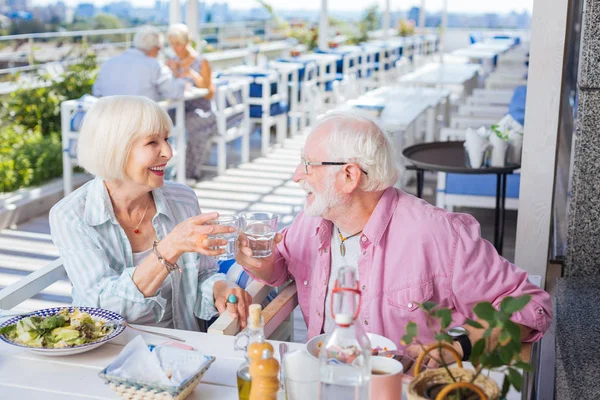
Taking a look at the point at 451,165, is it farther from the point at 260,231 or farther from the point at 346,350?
the point at 346,350

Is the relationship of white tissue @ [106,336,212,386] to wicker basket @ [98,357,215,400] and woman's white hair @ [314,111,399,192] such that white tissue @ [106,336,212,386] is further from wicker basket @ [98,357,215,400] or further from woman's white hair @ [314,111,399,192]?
woman's white hair @ [314,111,399,192]

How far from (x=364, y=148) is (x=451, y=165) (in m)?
2.14

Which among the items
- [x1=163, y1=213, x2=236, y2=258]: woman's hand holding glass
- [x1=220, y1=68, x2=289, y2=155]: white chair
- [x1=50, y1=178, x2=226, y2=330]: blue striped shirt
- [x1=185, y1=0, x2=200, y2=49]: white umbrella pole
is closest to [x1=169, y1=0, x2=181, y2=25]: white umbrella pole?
[x1=185, y1=0, x2=200, y2=49]: white umbrella pole

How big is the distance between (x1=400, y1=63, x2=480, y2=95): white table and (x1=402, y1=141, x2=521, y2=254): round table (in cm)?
334

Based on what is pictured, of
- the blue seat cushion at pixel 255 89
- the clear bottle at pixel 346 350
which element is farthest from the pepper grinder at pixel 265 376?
the blue seat cushion at pixel 255 89

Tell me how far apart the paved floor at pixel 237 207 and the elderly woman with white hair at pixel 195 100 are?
0.24 m

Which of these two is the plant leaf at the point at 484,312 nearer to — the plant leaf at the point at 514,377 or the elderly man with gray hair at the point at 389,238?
the plant leaf at the point at 514,377

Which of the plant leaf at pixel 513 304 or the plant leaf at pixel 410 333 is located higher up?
the plant leaf at pixel 513 304

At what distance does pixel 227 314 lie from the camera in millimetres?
2072

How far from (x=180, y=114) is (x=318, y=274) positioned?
4.28m

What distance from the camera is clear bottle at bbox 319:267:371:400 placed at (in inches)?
51.9

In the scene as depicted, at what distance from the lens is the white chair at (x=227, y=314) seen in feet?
6.64

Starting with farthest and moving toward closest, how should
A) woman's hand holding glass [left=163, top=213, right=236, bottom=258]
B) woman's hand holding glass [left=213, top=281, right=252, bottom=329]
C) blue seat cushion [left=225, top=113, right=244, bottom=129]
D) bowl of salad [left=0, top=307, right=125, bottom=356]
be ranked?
1. blue seat cushion [left=225, top=113, right=244, bottom=129]
2. woman's hand holding glass [left=213, top=281, right=252, bottom=329]
3. woman's hand holding glass [left=163, top=213, right=236, bottom=258]
4. bowl of salad [left=0, top=307, right=125, bottom=356]

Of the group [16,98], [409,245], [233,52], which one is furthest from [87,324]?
[233,52]
